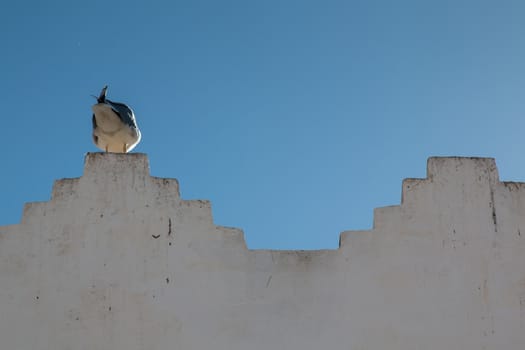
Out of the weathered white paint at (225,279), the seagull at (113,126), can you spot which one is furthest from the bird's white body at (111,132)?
the weathered white paint at (225,279)

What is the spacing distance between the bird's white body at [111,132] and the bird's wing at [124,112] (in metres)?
0.04

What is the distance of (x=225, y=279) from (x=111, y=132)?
2218 millimetres

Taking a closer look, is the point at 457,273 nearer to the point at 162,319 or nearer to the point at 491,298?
the point at 491,298

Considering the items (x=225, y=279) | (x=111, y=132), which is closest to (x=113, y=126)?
(x=111, y=132)

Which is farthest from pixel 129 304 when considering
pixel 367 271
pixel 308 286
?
pixel 367 271

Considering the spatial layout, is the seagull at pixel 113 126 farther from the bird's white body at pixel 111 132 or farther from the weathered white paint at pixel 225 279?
the weathered white paint at pixel 225 279

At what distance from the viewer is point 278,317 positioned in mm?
10570

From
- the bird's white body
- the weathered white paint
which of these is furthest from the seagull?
the weathered white paint

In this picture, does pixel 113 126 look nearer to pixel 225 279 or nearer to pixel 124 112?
pixel 124 112

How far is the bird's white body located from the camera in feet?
37.2

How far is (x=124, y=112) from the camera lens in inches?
454

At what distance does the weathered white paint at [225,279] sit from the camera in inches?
410

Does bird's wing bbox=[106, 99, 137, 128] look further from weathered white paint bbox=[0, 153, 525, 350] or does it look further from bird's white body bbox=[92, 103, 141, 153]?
weathered white paint bbox=[0, 153, 525, 350]

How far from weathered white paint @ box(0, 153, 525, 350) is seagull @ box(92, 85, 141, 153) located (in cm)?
54
